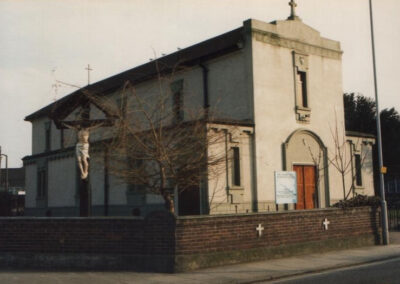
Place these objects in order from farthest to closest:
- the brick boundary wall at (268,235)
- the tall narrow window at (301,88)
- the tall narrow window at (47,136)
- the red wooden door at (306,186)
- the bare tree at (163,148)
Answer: the tall narrow window at (47,136), the tall narrow window at (301,88), the red wooden door at (306,186), the bare tree at (163,148), the brick boundary wall at (268,235)

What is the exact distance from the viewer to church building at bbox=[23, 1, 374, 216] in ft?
64.1

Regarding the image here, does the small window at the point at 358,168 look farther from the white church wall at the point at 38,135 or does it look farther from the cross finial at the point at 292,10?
the white church wall at the point at 38,135

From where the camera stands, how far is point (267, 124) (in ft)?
67.7

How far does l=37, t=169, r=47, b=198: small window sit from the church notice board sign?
18180 mm

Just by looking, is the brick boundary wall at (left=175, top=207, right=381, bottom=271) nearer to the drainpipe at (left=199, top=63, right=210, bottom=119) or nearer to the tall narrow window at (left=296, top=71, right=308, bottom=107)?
the tall narrow window at (left=296, top=71, right=308, bottom=107)

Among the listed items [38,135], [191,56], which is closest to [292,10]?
[191,56]

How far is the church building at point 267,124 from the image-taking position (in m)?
19.5

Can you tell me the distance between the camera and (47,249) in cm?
1248

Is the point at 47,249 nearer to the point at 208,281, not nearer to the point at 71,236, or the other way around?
the point at 71,236

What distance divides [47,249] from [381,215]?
12.4 metres

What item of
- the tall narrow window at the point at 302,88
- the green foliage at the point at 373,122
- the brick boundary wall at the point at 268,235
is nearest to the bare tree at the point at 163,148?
the brick boundary wall at the point at 268,235

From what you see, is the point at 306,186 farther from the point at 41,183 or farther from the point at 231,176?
the point at 41,183

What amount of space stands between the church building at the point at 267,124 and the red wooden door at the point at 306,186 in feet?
0.16

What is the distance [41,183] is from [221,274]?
2206 centimetres
